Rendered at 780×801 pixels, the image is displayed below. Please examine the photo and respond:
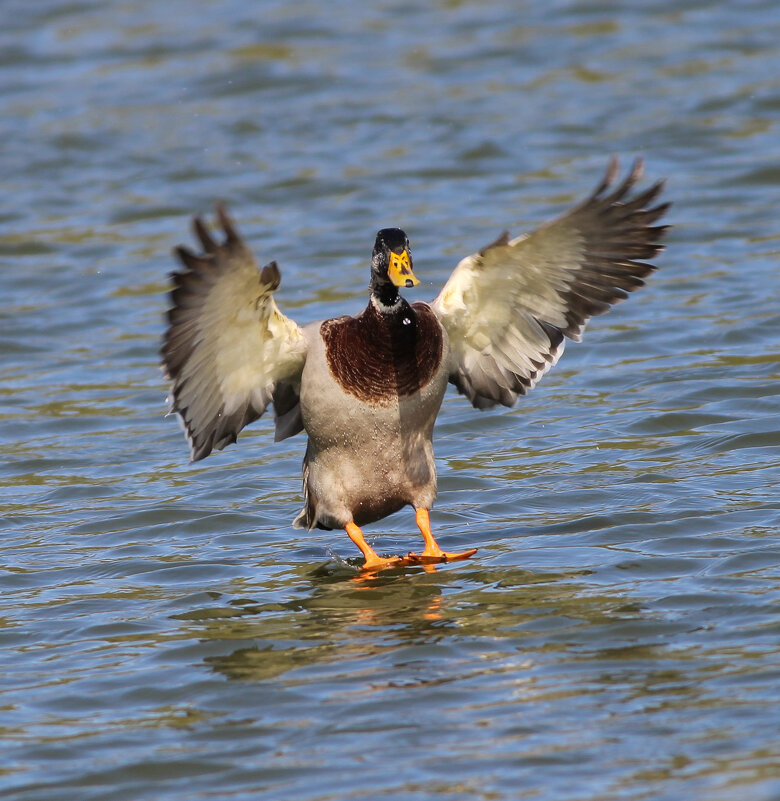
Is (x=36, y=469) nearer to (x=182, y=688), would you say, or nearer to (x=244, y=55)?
(x=182, y=688)

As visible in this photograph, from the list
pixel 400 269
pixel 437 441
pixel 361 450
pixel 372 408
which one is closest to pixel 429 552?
pixel 361 450

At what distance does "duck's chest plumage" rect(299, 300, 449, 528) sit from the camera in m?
7.03

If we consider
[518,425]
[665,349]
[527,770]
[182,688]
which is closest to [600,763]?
[527,770]

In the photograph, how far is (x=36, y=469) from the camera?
9.55 meters

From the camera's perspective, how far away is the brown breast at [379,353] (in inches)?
276

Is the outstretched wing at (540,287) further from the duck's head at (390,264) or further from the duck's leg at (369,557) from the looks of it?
the duck's leg at (369,557)

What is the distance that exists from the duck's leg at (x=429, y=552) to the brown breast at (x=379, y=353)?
69cm

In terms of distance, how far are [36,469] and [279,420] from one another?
2.59 meters

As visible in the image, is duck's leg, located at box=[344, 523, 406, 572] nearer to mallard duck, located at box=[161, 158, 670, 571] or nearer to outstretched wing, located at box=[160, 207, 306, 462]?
mallard duck, located at box=[161, 158, 670, 571]

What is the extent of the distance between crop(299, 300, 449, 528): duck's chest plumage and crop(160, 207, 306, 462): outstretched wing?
0.64 feet

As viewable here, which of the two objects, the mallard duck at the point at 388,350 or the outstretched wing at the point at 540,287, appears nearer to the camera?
the mallard duck at the point at 388,350

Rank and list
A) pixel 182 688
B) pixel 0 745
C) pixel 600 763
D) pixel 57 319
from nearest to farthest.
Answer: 1. pixel 600 763
2. pixel 0 745
3. pixel 182 688
4. pixel 57 319

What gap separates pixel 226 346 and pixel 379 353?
2.29ft

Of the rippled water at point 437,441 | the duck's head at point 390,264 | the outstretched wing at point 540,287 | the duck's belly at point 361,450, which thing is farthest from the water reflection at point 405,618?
the duck's head at point 390,264
